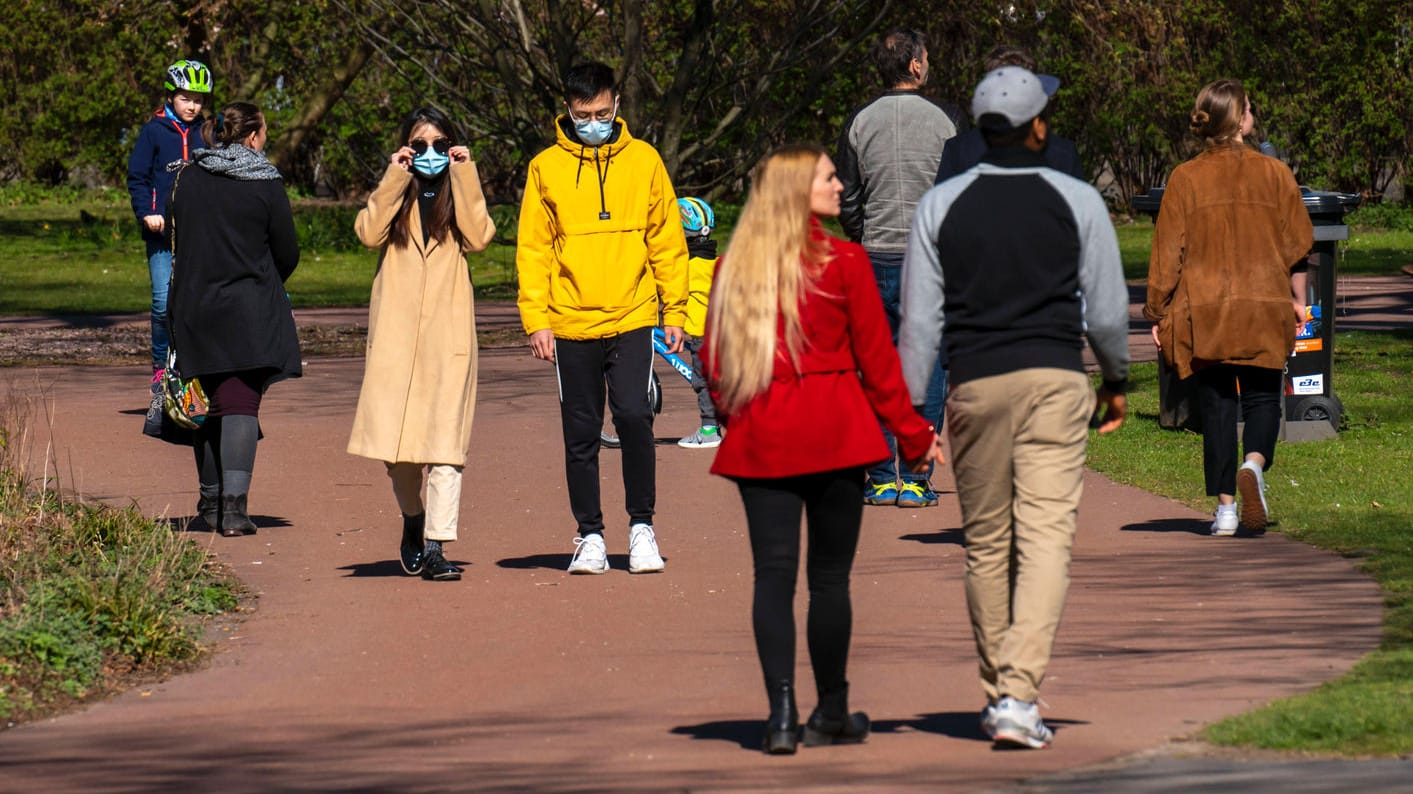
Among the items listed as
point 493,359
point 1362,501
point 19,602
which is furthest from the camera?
point 493,359

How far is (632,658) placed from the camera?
6441mm

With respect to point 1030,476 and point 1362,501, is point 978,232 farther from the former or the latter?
point 1362,501

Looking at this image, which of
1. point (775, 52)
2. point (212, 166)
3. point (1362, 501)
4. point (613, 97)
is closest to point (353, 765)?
point (613, 97)

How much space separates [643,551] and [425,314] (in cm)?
119

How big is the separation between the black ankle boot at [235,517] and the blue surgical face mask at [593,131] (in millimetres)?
2356

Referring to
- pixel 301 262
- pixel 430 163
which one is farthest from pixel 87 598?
pixel 301 262

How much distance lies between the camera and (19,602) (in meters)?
6.84

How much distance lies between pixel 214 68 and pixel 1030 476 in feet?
98.6

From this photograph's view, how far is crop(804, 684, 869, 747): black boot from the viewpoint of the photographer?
5258mm

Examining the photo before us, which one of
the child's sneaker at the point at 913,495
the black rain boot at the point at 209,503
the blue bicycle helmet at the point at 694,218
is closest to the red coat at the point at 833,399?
the child's sneaker at the point at 913,495

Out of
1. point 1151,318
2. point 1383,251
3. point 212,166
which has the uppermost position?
point 212,166

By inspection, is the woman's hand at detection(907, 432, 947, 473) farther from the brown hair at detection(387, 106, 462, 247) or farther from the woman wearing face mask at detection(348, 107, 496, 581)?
the brown hair at detection(387, 106, 462, 247)

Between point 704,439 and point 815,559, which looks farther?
point 704,439

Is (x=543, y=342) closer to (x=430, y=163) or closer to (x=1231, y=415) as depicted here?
(x=430, y=163)
